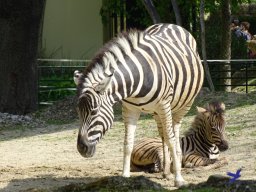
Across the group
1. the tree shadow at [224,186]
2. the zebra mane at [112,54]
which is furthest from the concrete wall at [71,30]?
the tree shadow at [224,186]

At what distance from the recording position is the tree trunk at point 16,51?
15109mm

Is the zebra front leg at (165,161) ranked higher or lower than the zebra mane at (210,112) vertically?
lower

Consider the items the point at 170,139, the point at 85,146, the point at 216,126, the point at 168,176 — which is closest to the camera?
the point at 85,146

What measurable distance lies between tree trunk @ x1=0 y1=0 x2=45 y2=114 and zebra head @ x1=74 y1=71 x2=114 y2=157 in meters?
8.30

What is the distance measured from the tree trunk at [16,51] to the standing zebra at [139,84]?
22.2 ft

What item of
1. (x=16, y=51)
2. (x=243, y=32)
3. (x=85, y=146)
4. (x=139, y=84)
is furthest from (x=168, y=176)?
(x=243, y=32)

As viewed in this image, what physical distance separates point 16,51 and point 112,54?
8100mm

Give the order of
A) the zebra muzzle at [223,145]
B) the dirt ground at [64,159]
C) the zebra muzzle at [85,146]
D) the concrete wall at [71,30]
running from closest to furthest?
1. the zebra muzzle at [85,146]
2. the dirt ground at [64,159]
3. the zebra muzzle at [223,145]
4. the concrete wall at [71,30]

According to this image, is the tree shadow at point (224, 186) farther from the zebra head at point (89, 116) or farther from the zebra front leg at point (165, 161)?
the zebra front leg at point (165, 161)

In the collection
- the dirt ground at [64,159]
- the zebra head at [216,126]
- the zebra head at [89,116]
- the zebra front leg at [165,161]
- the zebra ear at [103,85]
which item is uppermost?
the zebra ear at [103,85]

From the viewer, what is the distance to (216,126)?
9336 millimetres

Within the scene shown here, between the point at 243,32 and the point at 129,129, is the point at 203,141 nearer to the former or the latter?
the point at 129,129

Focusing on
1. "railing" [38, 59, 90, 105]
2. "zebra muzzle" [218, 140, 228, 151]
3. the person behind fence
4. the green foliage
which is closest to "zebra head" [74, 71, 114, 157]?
"zebra muzzle" [218, 140, 228, 151]

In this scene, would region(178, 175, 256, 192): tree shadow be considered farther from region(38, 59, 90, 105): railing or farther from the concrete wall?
the concrete wall
